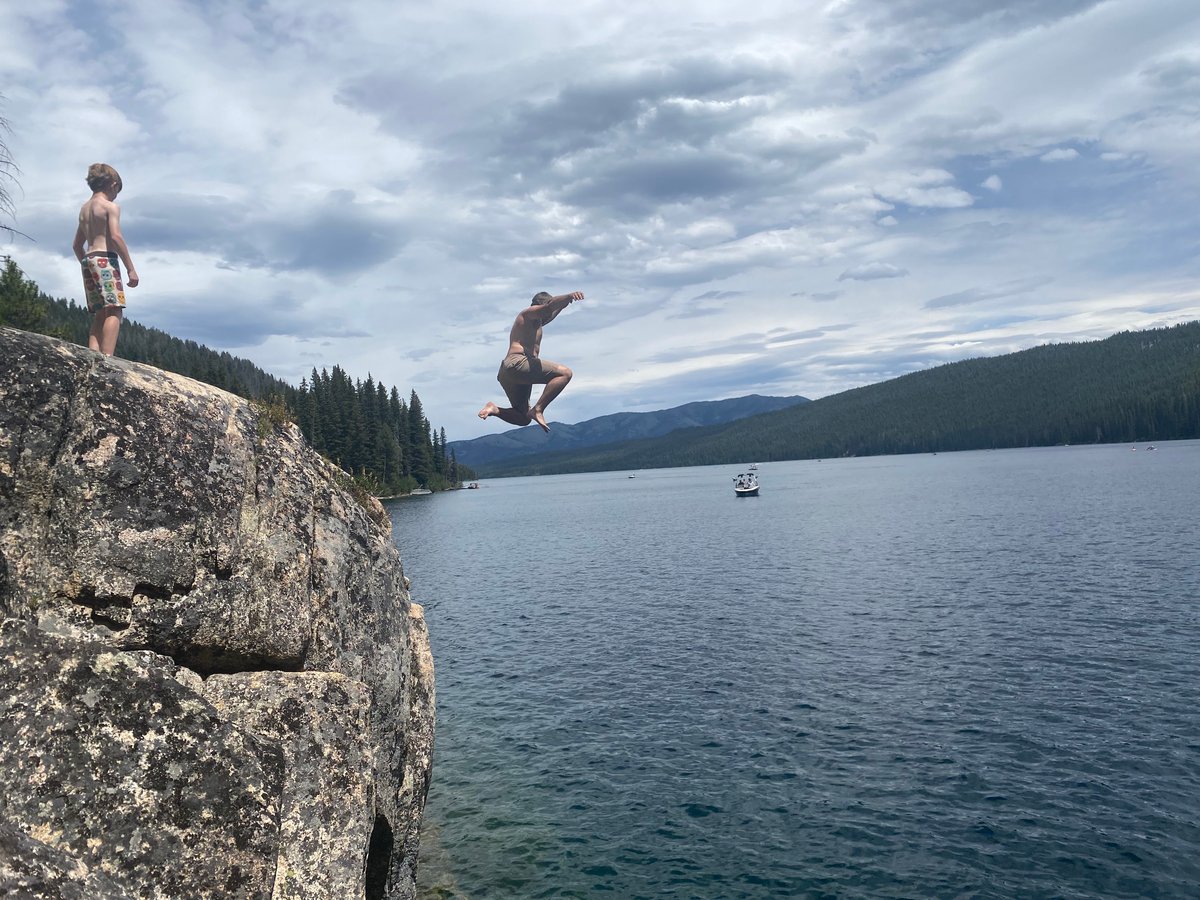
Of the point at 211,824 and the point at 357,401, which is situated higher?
the point at 357,401

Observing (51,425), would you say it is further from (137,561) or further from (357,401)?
(357,401)

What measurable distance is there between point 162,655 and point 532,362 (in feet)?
14.7

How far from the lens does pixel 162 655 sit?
6.59 metres

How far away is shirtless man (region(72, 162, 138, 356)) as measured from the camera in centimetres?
863

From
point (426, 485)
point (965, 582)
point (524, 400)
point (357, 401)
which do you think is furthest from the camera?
point (426, 485)

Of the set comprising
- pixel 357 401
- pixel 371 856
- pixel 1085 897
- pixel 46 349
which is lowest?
pixel 1085 897

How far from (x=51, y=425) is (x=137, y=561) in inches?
58.2

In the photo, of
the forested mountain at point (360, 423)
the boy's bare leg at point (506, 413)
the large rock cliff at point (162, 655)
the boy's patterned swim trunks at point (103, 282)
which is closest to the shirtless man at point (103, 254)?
the boy's patterned swim trunks at point (103, 282)

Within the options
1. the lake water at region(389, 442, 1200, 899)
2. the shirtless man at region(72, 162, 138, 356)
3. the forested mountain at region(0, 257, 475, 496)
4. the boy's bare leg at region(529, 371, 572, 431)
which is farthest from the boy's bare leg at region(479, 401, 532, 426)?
the forested mountain at region(0, 257, 475, 496)

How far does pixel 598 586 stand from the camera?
5009 centimetres

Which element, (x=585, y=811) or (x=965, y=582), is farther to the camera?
(x=965, y=582)

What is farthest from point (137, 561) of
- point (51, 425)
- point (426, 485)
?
point (426, 485)

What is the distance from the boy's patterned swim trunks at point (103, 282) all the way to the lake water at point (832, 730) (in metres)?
14.0

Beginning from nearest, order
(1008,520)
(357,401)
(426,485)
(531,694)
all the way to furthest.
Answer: (531,694), (1008,520), (357,401), (426,485)
